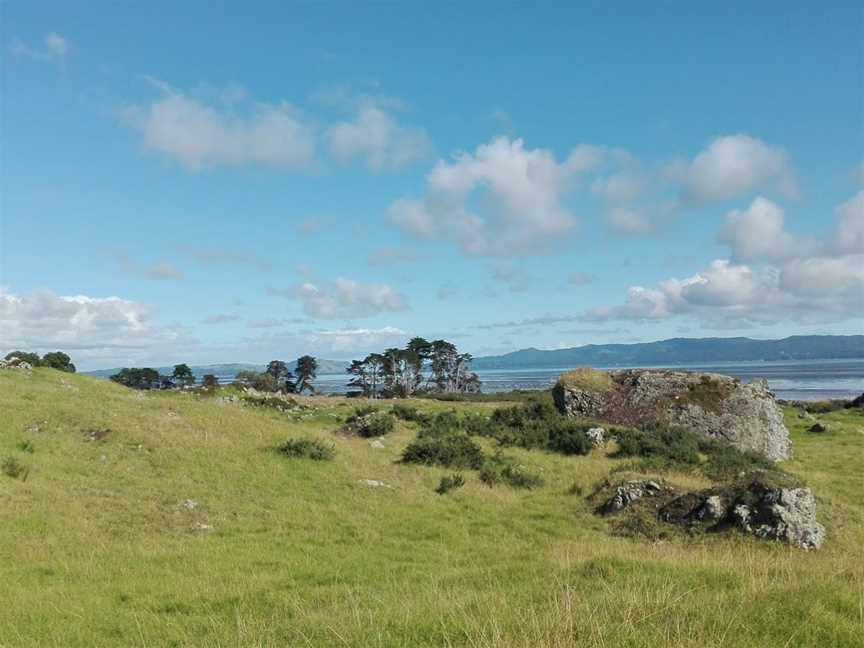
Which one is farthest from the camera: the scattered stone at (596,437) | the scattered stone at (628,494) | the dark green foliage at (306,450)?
the scattered stone at (596,437)

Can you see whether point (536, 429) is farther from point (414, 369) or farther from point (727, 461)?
point (414, 369)

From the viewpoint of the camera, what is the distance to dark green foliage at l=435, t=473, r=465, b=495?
2136cm

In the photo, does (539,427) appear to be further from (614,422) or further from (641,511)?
(641,511)

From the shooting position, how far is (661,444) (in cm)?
2798

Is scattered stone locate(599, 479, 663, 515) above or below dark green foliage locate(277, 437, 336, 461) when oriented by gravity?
below

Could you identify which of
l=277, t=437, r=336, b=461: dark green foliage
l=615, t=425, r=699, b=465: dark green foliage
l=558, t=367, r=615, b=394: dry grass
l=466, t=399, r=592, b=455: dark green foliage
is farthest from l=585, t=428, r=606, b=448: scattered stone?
l=277, t=437, r=336, b=461: dark green foliage

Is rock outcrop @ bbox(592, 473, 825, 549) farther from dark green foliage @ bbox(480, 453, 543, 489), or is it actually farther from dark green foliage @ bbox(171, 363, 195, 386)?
dark green foliage @ bbox(171, 363, 195, 386)

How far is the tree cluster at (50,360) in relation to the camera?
198 ft

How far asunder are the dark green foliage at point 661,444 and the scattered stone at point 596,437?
798 mm

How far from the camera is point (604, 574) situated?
402 inches

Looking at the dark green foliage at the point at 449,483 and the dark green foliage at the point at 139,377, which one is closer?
the dark green foliage at the point at 449,483

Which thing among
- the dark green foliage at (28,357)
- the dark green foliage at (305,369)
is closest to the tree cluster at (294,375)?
the dark green foliage at (305,369)

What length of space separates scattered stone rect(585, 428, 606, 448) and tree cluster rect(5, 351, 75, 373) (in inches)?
2046

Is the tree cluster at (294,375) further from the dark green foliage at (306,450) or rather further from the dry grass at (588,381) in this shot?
the dark green foliage at (306,450)
